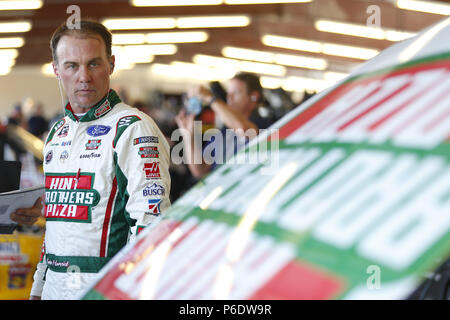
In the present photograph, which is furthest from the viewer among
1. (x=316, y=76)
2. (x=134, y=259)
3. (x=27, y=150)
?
(x=316, y=76)

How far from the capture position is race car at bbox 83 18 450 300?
0.58 metres

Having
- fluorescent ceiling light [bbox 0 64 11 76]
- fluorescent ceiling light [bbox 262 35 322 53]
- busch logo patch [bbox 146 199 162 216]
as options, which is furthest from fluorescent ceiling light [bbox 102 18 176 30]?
busch logo patch [bbox 146 199 162 216]

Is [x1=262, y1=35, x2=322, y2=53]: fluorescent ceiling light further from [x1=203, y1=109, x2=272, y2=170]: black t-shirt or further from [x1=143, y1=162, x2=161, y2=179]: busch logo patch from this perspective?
[x1=143, y1=162, x2=161, y2=179]: busch logo patch

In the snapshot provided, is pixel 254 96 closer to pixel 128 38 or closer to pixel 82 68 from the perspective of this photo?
pixel 82 68

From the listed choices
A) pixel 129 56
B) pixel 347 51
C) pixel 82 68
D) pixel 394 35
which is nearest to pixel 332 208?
pixel 82 68

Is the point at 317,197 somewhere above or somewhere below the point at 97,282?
above

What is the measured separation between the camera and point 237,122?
3.16 m

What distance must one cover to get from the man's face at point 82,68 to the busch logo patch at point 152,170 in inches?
10.3

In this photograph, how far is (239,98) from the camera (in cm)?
350

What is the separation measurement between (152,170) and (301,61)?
52.7 ft

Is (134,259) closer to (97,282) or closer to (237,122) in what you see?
(97,282)

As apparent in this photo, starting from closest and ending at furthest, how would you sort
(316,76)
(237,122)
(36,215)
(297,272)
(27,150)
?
(297,272) → (36,215) → (237,122) → (27,150) → (316,76)
